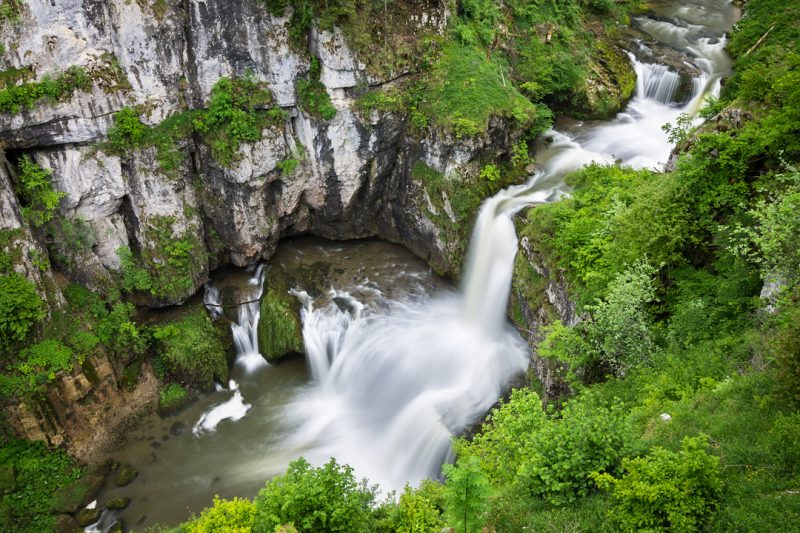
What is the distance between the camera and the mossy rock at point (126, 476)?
14.0 meters

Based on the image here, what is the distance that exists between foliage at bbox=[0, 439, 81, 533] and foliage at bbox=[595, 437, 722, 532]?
14.4 meters

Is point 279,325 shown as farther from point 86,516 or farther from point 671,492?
point 671,492

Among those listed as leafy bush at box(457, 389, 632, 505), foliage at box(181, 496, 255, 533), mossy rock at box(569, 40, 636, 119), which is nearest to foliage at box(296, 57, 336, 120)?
mossy rock at box(569, 40, 636, 119)

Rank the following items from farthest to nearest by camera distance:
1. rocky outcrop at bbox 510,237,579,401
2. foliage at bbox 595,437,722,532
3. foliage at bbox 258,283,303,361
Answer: foliage at bbox 258,283,303,361 < rocky outcrop at bbox 510,237,579,401 < foliage at bbox 595,437,722,532

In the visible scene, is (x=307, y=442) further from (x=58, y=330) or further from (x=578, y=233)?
(x=578, y=233)

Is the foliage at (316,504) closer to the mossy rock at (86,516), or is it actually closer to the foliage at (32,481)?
the mossy rock at (86,516)

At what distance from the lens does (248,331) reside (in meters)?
17.6

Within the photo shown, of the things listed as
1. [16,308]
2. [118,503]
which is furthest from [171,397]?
[16,308]

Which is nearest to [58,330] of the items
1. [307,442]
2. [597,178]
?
[307,442]

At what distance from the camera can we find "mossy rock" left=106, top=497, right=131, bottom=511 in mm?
13500

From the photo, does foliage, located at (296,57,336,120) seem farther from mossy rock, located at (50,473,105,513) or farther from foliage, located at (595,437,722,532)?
foliage, located at (595,437,722,532)

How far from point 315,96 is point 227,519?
1231cm

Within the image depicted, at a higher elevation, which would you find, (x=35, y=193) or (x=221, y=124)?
(x=221, y=124)

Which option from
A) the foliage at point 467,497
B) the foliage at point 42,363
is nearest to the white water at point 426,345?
the foliage at point 42,363
